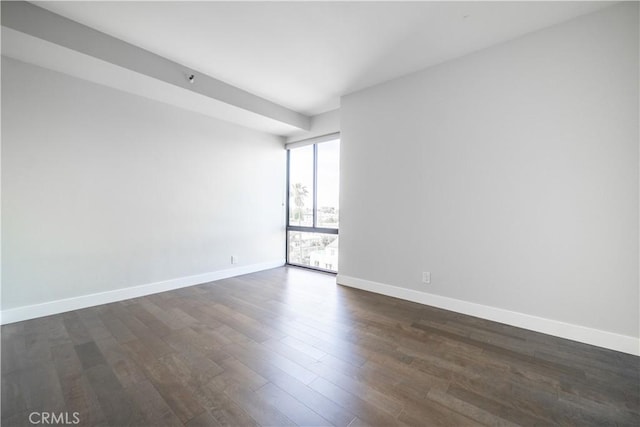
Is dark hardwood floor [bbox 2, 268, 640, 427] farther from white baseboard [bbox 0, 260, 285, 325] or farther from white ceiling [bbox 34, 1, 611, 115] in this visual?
white ceiling [bbox 34, 1, 611, 115]

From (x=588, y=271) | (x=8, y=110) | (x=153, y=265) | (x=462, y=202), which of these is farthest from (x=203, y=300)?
(x=588, y=271)

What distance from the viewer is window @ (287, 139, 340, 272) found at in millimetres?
4602

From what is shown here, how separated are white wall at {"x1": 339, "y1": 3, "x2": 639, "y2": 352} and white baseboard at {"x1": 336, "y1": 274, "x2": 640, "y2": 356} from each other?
0.05 meters

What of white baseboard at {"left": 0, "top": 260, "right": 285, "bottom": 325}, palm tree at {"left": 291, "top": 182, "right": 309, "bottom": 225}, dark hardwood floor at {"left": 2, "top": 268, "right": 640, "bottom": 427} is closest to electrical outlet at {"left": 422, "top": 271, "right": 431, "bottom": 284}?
dark hardwood floor at {"left": 2, "top": 268, "right": 640, "bottom": 427}

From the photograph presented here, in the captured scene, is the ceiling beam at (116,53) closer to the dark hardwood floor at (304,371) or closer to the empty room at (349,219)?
the empty room at (349,219)

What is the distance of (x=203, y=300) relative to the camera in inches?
125

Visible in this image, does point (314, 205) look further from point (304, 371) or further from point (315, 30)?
point (304, 371)

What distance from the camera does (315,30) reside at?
2.45 m

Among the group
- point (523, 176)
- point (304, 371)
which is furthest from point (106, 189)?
point (523, 176)

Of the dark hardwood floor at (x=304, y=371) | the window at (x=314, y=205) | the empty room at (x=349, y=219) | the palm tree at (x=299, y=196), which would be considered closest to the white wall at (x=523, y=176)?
the empty room at (x=349, y=219)

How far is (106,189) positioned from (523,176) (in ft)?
14.9

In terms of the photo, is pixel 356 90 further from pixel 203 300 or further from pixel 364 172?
pixel 203 300

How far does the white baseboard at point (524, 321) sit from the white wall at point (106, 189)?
280 centimetres

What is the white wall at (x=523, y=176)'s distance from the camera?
209cm
